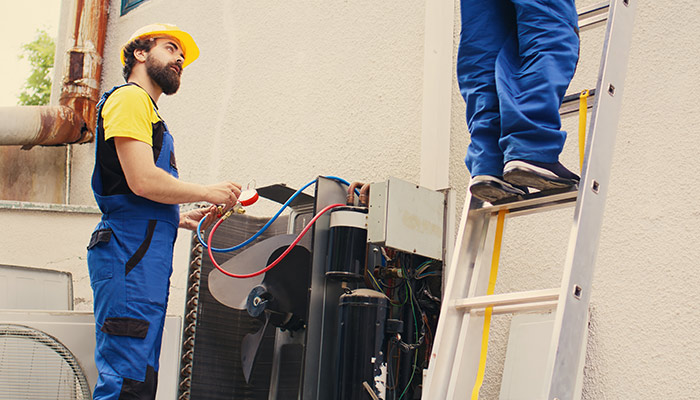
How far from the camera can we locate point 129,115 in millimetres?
2420

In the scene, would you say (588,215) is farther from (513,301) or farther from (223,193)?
(223,193)

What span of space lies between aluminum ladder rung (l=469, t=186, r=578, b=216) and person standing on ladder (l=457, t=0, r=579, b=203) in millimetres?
44

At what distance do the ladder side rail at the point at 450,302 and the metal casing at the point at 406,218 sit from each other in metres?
0.46

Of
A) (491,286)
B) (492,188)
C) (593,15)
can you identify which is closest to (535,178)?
(492,188)

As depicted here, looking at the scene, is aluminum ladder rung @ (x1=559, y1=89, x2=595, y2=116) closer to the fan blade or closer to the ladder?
the ladder

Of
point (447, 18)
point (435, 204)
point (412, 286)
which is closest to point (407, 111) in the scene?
point (447, 18)

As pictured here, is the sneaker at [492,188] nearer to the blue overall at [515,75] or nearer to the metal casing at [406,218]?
the blue overall at [515,75]

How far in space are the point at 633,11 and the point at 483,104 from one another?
0.51 metres

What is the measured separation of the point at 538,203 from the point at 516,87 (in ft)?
1.11

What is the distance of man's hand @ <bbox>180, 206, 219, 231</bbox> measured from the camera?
2.93 metres

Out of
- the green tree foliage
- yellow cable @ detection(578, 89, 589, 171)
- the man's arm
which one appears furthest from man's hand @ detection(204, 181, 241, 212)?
the green tree foliage

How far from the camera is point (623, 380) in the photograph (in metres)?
2.38

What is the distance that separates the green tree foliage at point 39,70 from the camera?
→ 16719 millimetres

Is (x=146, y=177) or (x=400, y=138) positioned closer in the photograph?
(x=146, y=177)
